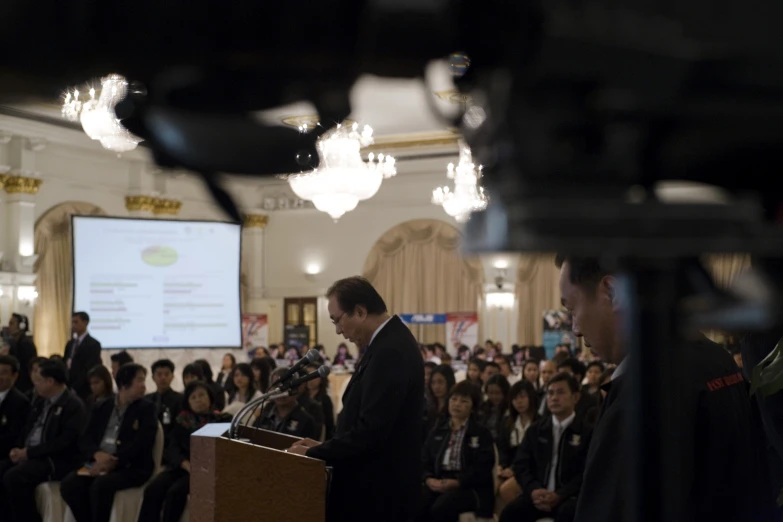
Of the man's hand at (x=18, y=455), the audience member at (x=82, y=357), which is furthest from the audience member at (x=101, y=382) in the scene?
the audience member at (x=82, y=357)

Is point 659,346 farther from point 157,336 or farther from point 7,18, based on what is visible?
point 157,336

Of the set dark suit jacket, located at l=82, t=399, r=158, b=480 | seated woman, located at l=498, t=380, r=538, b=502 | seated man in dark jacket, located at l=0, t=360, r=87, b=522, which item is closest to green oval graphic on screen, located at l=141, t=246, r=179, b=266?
seated man in dark jacket, located at l=0, t=360, r=87, b=522

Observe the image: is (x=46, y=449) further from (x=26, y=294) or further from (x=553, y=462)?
(x=26, y=294)

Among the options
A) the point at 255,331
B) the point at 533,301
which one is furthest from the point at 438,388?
the point at 533,301

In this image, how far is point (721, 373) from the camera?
6.46 feet

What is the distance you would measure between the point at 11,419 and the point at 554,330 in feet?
35.1

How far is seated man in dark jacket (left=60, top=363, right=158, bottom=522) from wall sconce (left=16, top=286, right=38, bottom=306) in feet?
30.4

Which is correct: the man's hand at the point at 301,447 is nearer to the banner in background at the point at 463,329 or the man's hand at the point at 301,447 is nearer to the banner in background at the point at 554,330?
the banner in background at the point at 554,330

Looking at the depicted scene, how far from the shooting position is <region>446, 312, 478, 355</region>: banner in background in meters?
17.2

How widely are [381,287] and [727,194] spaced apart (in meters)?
19.7

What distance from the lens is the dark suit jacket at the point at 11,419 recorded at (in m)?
7.35

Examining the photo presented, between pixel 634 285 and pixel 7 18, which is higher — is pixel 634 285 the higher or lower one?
the lower one

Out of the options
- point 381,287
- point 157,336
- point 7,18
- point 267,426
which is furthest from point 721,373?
point 381,287

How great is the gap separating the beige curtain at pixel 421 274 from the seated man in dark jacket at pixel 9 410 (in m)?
12.6
